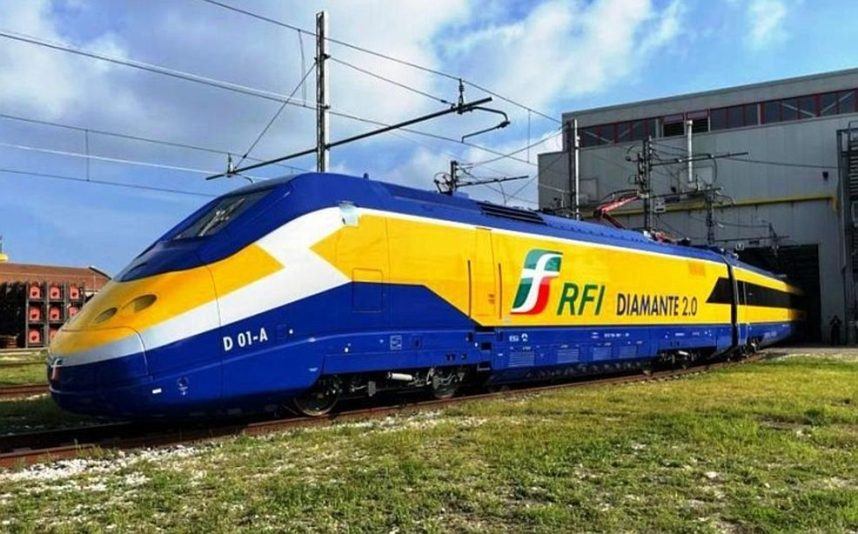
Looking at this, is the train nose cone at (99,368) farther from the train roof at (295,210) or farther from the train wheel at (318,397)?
the train wheel at (318,397)

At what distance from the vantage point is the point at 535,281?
48.3 feet

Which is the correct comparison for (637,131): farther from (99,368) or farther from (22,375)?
(99,368)

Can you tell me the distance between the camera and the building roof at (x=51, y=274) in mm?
43344

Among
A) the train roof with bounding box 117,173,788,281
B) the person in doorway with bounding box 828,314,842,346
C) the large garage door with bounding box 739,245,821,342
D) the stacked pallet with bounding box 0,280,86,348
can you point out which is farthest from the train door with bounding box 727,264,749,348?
the stacked pallet with bounding box 0,280,86,348

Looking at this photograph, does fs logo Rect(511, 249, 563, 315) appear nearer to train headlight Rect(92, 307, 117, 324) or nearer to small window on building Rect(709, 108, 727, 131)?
train headlight Rect(92, 307, 117, 324)

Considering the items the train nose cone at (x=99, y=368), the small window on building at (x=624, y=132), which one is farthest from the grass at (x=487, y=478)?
the small window on building at (x=624, y=132)

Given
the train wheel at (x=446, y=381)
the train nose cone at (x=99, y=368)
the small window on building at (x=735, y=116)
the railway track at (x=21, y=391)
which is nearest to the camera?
the train nose cone at (x=99, y=368)

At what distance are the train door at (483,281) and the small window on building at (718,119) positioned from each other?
37259 millimetres

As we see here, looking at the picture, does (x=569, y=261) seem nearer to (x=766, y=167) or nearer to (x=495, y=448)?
(x=495, y=448)

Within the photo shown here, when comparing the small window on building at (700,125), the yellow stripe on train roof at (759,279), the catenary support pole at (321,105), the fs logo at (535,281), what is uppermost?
the small window on building at (700,125)

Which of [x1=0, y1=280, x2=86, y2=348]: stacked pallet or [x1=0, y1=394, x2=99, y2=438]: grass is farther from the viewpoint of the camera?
[x1=0, y1=280, x2=86, y2=348]: stacked pallet

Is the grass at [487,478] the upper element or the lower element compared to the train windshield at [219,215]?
lower

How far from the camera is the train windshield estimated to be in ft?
33.0

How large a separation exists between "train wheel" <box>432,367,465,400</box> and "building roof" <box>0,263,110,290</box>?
33.4 meters
